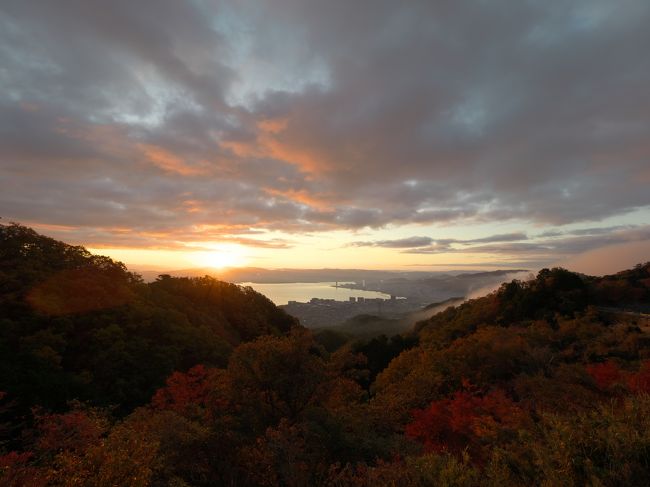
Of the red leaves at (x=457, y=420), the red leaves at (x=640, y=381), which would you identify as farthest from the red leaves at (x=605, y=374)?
the red leaves at (x=457, y=420)

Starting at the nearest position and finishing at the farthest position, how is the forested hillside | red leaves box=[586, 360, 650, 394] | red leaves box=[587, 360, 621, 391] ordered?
1. the forested hillside
2. red leaves box=[586, 360, 650, 394]
3. red leaves box=[587, 360, 621, 391]

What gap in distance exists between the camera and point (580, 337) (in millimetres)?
40344

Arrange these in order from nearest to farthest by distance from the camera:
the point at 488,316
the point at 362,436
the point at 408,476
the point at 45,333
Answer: the point at 408,476, the point at 362,436, the point at 45,333, the point at 488,316

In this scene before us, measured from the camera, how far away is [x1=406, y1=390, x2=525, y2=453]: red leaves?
22533 mm

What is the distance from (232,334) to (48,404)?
42.4 m

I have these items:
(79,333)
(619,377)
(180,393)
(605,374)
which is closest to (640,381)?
(619,377)

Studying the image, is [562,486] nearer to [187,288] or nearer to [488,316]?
[488,316]

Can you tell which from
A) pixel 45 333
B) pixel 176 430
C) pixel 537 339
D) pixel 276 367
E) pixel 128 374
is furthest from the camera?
pixel 537 339

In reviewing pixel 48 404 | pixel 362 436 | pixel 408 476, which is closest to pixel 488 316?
pixel 362 436

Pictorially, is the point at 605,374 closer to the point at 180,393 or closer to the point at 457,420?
the point at 457,420

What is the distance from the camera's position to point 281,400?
18.9 meters

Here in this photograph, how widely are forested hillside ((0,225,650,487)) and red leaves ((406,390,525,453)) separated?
138mm

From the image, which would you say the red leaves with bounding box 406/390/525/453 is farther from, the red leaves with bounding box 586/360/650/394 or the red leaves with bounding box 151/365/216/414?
the red leaves with bounding box 151/365/216/414

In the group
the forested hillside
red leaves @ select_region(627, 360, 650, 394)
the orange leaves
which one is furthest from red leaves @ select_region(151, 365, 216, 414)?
red leaves @ select_region(627, 360, 650, 394)
